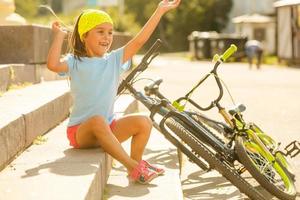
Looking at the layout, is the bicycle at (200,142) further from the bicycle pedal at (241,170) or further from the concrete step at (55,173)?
the concrete step at (55,173)

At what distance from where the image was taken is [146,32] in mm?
4516

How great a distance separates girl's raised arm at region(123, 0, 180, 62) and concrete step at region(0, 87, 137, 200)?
0.76m

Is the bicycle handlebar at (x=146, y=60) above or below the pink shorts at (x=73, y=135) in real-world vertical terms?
above

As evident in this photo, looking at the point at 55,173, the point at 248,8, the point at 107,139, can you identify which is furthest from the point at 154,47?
the point at 248,8

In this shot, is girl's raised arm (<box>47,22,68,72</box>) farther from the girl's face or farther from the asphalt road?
the asphalt road

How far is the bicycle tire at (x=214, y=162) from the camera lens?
4.43 meters

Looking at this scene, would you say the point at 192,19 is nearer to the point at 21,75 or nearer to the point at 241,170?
the point at 21,75

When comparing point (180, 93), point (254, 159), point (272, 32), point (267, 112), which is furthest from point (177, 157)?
point (272, 32)

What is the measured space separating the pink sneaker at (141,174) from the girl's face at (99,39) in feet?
2.89

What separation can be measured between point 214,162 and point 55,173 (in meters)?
1.34

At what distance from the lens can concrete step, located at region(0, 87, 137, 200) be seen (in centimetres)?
327

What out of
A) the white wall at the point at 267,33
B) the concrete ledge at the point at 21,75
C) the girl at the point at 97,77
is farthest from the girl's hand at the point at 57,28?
the white wall at the point at 267,33

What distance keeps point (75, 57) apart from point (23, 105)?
0.74 metres

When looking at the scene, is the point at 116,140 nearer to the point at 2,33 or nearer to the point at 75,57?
the point at 75,57
